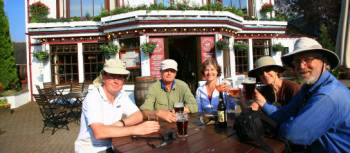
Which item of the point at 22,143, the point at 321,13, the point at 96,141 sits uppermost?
the point at 321,13

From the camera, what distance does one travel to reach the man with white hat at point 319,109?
2.16 meters

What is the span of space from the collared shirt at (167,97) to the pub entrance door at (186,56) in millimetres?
8634

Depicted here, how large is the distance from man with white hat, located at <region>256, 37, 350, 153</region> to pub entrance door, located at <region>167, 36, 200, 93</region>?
10.8m

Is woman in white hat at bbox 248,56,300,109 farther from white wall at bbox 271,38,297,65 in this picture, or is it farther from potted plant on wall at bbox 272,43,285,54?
white wall at bbox 271,38,297,65

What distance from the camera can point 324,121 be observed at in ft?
7.07

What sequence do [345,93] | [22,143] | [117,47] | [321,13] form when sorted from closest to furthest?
[345,93], [22,143], [117,47], [321,13]

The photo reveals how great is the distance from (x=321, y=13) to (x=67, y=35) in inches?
759

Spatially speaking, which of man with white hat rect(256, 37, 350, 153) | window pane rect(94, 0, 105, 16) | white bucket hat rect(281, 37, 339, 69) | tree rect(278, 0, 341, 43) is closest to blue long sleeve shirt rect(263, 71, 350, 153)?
man with white hat rect(256, 37, 350, 153)

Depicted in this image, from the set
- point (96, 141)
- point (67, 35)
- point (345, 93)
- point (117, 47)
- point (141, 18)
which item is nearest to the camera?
point (345, 93)

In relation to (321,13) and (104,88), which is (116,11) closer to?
(104,88)

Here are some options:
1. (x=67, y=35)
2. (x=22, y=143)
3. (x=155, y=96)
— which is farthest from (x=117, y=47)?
(x=155, y=96)

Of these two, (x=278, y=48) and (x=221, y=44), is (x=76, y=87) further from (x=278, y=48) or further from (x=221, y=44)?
(x=278, y=48)

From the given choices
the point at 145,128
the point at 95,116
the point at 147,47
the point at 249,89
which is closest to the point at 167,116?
the point at 145,128

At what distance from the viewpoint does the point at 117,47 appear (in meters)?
12.8
